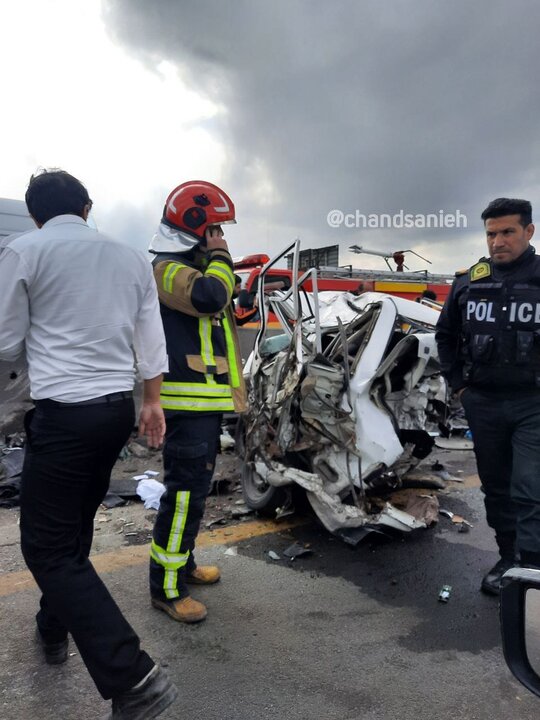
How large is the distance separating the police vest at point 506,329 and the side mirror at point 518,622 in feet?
5.79

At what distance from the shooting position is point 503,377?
272 centimetres

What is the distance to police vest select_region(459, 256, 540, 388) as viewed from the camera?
265 cm

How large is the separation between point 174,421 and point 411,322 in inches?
62.8

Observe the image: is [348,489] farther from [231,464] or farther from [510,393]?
[231,464]

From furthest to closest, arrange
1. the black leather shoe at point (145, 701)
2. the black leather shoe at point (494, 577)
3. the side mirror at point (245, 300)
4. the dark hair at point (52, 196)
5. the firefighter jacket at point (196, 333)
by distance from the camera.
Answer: the side mirror at point (245, 300) → the black leather shoe at point (494, 577) → the firefighter jacket at point (196, 333) → the dark hair at point (52, 196) → the black leather shoe at point (145, 701)


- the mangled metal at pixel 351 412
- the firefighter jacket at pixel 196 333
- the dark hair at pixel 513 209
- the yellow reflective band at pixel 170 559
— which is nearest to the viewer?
the firefighter jacket at pixel 196 333

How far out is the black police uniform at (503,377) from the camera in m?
2.62

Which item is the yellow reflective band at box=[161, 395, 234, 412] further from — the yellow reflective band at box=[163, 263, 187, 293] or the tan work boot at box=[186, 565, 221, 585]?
the tan work boot at box=[186, 565, 221, 585]

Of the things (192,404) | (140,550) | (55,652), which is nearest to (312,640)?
(55,652)

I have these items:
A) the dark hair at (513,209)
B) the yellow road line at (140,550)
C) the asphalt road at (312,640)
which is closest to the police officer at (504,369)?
the dark hair at (513,209)

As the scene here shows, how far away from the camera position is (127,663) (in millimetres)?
1799

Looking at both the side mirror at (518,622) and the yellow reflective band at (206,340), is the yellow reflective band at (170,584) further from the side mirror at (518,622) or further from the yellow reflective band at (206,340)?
the side mirror at (518,622)

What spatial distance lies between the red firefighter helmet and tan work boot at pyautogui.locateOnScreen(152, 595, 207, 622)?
5.75 ft

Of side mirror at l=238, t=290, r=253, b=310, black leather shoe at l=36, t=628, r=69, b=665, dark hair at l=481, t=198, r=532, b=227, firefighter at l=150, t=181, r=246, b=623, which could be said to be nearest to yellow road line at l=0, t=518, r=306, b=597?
firefighter at l=150, t=181, r=246, b=623
